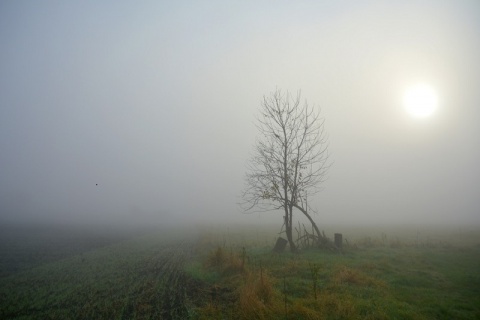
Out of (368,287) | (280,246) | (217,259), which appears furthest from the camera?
(280,246)

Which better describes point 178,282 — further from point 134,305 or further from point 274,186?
point 274,186

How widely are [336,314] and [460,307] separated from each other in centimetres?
501

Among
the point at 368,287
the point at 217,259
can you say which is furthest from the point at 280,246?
the point at 368,287

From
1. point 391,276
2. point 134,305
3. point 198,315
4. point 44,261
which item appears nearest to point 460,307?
point 391,276

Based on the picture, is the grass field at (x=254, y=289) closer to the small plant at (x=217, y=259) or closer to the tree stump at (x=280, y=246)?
the small plant at (x=217, y=259)

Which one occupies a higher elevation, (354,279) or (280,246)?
(280,246)

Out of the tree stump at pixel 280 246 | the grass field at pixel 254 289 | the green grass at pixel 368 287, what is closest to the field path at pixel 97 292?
the grass field at pixel 254 289

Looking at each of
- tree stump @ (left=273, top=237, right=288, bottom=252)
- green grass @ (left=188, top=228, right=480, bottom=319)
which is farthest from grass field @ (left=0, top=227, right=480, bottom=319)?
tree stump @ (left=273, top=237, right=288, bottom=252)

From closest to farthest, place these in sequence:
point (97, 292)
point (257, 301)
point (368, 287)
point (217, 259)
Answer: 1. point (257, 301)
2. point (368, 287)
3. point (97, 292)
4. point (217, 259)

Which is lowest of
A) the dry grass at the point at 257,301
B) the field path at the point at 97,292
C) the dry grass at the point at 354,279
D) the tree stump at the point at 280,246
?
the field path at the point at 97,292

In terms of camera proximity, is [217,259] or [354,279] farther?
[217,259]

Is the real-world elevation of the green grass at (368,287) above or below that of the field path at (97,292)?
above

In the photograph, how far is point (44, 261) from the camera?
77.7ft

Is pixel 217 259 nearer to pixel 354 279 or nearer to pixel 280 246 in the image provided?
pixel 280 246
